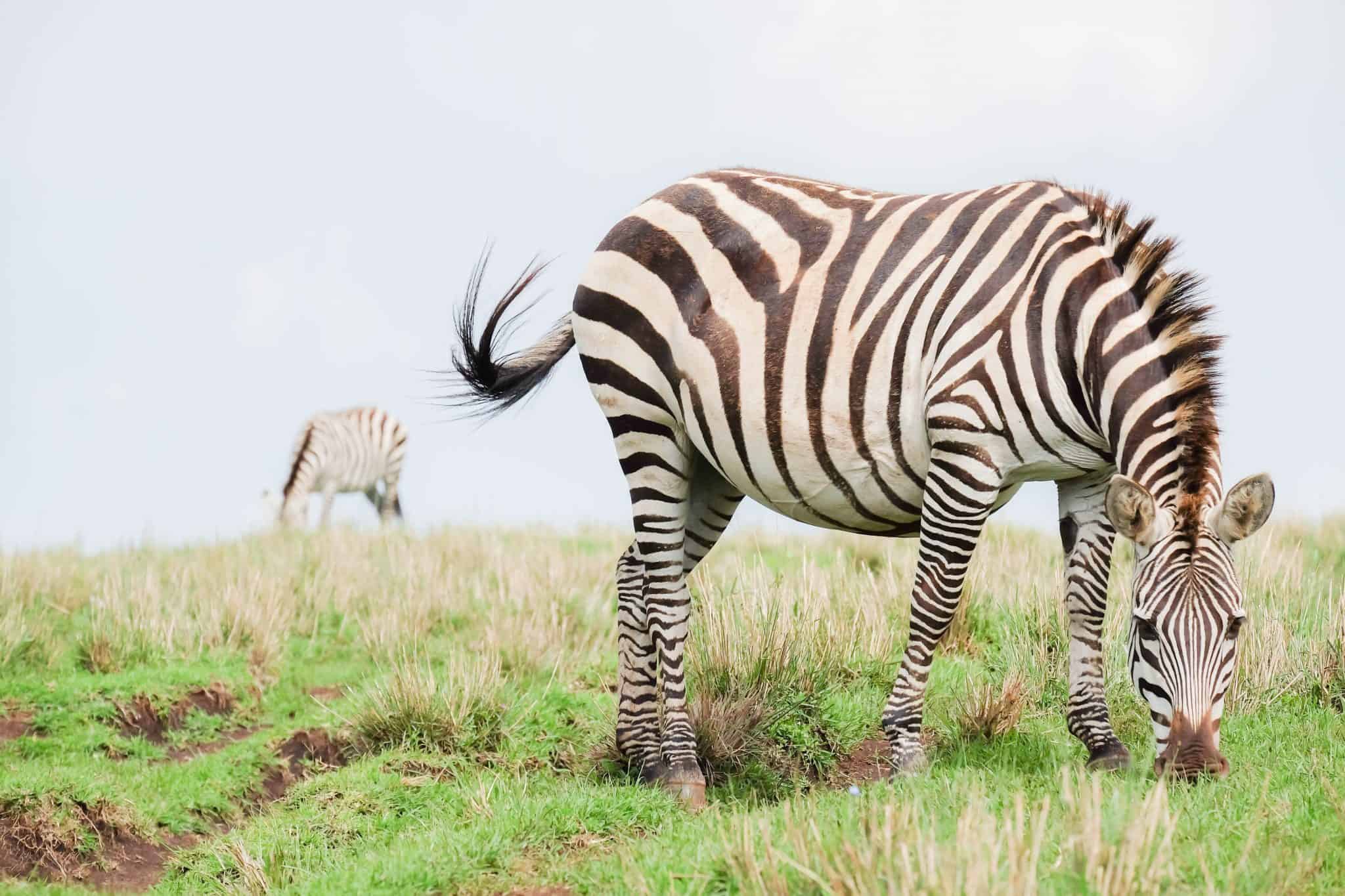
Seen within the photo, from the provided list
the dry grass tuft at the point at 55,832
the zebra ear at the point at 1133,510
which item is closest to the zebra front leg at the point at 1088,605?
the zebra ear at the point at 1133,510

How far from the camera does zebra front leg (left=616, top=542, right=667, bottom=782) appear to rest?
24.0ft

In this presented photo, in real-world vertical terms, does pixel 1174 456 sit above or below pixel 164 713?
above

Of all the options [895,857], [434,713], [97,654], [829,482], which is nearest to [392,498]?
[97,654]

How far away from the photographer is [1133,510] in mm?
5102

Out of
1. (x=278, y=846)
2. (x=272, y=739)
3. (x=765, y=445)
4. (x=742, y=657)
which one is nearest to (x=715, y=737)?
(x=742, y=657)

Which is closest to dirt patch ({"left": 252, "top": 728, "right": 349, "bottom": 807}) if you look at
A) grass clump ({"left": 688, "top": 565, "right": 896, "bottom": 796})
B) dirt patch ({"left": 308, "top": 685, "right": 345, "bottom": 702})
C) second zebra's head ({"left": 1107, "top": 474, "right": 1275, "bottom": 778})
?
dirt patch ({"left": 308, "top": 685, "right": 345, "bottom": 702})

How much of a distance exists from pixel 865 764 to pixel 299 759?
13.3 feet

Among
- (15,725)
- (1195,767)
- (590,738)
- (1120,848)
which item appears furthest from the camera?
(15,725)

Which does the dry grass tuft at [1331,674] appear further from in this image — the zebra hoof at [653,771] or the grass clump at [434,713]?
the grass clump at [434,713]

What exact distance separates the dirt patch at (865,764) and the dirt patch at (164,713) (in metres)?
4.95

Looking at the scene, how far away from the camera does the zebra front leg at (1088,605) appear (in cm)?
623

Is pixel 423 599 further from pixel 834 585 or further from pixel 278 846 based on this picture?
pixel 278 846

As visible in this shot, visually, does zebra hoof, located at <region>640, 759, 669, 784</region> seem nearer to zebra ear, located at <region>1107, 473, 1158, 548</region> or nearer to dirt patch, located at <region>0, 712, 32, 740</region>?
zebra ear, located at <region>1107, 473, 1158, 548</region>

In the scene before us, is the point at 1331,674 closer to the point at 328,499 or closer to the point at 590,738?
the point at 590,738
